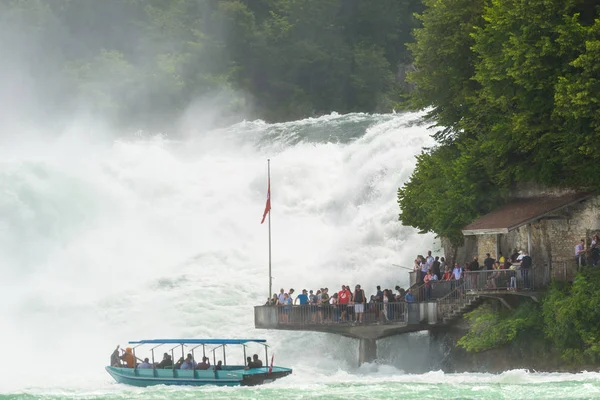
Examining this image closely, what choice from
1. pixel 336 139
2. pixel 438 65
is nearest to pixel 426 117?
pixel 438 65

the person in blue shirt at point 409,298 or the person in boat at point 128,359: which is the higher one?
the person in blue shirt at point 409,298

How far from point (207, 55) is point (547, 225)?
7867cm

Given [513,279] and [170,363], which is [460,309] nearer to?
[513,279]

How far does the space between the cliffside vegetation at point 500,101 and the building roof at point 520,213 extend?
56cm

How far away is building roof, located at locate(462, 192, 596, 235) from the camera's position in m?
52.4

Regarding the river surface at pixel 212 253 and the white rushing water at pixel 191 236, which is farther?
the white rushing water at pixel 191 236

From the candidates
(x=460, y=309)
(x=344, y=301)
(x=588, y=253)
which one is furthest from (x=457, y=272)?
(x=588, y=253)

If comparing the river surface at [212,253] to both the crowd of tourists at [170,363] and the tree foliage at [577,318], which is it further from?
the tree foliage at [577,318]

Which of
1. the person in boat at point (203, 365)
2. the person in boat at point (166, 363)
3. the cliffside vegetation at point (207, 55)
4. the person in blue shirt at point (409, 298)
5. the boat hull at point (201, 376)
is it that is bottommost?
the boat hull at point (201, 376)

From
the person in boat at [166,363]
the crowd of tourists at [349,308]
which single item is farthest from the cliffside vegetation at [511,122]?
the person in boat at [166,363]

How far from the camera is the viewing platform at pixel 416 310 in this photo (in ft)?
170

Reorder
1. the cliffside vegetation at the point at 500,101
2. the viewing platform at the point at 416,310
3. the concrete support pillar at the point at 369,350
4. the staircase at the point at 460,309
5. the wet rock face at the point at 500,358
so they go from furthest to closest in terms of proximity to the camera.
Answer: the concrete support pillar at the point at 369,350
the staircase at the point at 460,309
the viewing platform at the point at 416,310
the wet rock face at the point at 500,358
the cliffside vegetation at the point at 500,101

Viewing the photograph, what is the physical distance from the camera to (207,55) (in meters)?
130

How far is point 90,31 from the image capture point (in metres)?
138
